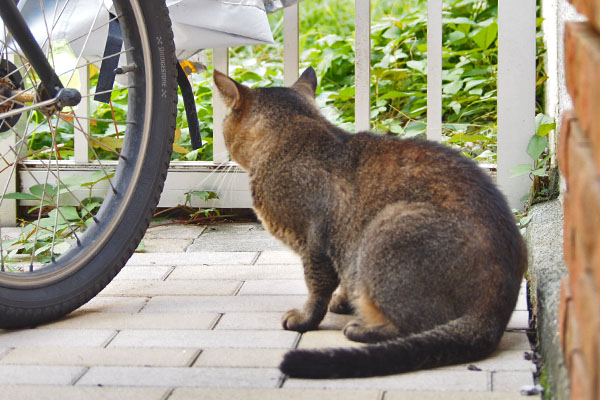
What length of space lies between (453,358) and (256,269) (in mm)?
1326

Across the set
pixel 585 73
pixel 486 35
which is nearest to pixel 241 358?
pixel 585 73

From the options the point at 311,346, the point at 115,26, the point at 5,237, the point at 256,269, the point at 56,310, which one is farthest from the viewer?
the point at 5,237

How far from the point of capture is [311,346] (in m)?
2.44

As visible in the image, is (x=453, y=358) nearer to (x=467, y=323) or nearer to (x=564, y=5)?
(x=467, y=323)

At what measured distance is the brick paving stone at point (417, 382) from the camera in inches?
80.0

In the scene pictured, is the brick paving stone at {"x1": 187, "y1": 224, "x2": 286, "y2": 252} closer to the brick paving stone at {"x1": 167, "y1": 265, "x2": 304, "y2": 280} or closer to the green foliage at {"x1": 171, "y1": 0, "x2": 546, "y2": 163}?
the brick paving stone at {"x1": 167, "y1": 265, "x2": 304, "y2": 280}

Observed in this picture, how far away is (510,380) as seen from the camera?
207 centimetres

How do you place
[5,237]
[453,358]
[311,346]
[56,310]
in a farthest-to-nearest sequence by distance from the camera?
1. [5,237]
2. [56,310]
3. [311,346]
4. [453,358]

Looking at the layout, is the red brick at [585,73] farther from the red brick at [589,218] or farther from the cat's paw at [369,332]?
the cat's paw at [369,332]

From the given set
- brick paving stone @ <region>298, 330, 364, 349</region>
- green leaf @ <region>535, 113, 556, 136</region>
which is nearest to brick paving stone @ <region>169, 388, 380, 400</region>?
brick paving stone @ <region>298, 330, 364, 349</region>

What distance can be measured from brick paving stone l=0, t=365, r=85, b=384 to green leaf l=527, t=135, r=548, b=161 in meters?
2.28

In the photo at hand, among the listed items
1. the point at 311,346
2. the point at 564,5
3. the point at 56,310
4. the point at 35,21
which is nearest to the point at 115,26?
the point at 35,21

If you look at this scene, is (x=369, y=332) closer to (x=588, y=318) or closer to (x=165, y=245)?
(x=588, y=318)

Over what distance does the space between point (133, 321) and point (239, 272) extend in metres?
0.69
